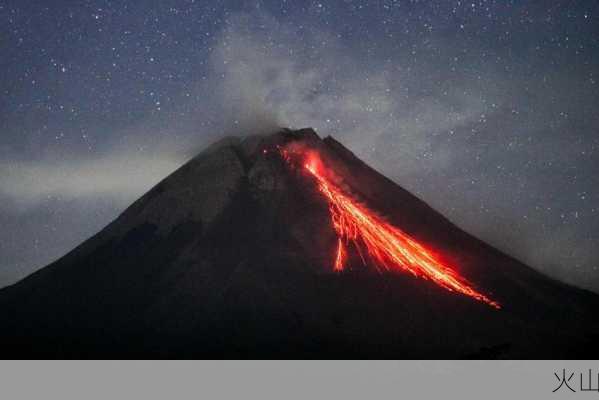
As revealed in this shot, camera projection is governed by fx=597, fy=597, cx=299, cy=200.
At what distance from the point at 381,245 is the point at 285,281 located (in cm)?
891

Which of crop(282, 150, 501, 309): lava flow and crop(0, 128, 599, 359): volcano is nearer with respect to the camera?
crop(0, 128, 599, 359): volcano

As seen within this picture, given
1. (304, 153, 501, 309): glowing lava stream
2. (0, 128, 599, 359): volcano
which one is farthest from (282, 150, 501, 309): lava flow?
(0, 128, 599, 359): volcano

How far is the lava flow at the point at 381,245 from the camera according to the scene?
132 ft

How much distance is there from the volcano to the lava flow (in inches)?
6.2

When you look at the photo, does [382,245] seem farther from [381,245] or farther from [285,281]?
[285,281]

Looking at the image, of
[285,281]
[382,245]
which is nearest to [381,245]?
[382,245]

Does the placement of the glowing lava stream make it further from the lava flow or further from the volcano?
the volcano

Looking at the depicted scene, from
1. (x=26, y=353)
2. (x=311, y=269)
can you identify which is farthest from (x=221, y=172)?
(x=26, y=353)

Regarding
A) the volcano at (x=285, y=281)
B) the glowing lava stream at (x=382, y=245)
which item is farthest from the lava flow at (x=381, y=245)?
the volcano at (x=285, y=281)

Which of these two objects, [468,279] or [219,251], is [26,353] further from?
[468,279]

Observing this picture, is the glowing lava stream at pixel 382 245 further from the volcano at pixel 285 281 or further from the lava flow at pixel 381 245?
the volcano at pixel 285 281

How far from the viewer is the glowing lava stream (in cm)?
4028

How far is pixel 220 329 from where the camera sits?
3369 cm
